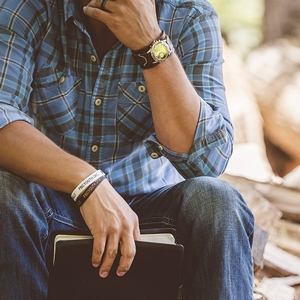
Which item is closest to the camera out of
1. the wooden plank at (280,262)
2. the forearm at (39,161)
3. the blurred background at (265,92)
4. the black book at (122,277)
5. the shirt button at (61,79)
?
the black book at (122,277)

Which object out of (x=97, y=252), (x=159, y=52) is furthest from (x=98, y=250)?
(x=159, y=52)

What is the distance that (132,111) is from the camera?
1552mm

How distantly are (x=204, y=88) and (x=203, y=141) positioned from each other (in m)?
0.17

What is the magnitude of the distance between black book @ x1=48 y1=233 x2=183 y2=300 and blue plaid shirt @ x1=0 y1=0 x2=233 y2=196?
0.31 m

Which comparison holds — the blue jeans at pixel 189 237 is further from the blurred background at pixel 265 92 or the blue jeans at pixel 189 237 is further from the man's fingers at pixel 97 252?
the blurred background at pixel 265 92

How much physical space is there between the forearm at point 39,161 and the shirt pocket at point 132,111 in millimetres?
280

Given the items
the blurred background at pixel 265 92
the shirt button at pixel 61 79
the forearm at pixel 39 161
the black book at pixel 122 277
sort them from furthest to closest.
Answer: the blurred background at pixel 265 92 → the shirt button at pixel 61 79 → the forearm at pixel 39 161 → the black book at pixel 122 277

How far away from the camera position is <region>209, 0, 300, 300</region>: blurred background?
3.02 metres

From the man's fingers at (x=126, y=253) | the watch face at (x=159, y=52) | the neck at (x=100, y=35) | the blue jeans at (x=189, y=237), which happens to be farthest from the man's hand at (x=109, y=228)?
the neck at (x=100, y=35)

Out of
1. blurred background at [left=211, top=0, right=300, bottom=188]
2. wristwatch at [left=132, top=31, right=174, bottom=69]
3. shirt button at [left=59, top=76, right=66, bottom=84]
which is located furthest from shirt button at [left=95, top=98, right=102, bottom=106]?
blurred background at [left=211, top=0, right=300, bottom=188]

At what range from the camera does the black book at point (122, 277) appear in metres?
1.18

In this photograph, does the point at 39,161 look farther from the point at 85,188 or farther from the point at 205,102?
the point at 205,102

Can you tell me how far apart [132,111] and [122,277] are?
0.50m

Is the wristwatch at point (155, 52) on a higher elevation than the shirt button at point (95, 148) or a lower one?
higher
